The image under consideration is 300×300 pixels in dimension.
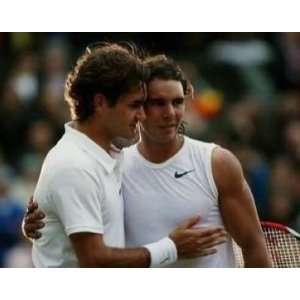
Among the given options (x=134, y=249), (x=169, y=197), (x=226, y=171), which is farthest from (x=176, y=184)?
(x=134, y=249)

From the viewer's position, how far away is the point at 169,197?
3705 millimetres

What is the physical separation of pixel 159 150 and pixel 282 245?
62 centimetres

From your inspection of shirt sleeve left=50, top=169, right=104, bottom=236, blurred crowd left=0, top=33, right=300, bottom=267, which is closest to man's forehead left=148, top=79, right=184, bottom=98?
shirt sleeve left=50, top=169, right=104, bottom=236

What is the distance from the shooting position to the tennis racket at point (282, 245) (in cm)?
399

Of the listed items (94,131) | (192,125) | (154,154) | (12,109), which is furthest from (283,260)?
(12,109)

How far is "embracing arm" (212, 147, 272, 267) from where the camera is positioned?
143 inches

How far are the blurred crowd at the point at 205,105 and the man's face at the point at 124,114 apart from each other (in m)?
1.76

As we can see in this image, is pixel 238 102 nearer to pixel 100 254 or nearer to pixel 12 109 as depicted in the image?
pixel 12 109

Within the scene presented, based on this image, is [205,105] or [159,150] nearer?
[159,150]

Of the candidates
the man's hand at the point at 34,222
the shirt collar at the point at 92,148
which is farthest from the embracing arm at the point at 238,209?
the man's hand at the point at 34,222

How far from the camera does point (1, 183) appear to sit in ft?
19.1

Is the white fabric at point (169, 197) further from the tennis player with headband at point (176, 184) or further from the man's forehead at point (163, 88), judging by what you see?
the man's forehead at point (163, 88)

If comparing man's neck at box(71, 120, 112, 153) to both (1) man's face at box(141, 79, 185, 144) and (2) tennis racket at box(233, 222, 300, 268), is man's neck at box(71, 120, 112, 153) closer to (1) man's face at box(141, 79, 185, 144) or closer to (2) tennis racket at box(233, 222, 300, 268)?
(1) man's face at box(141, 79, 185, 144)

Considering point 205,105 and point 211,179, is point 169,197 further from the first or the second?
point 205,105
